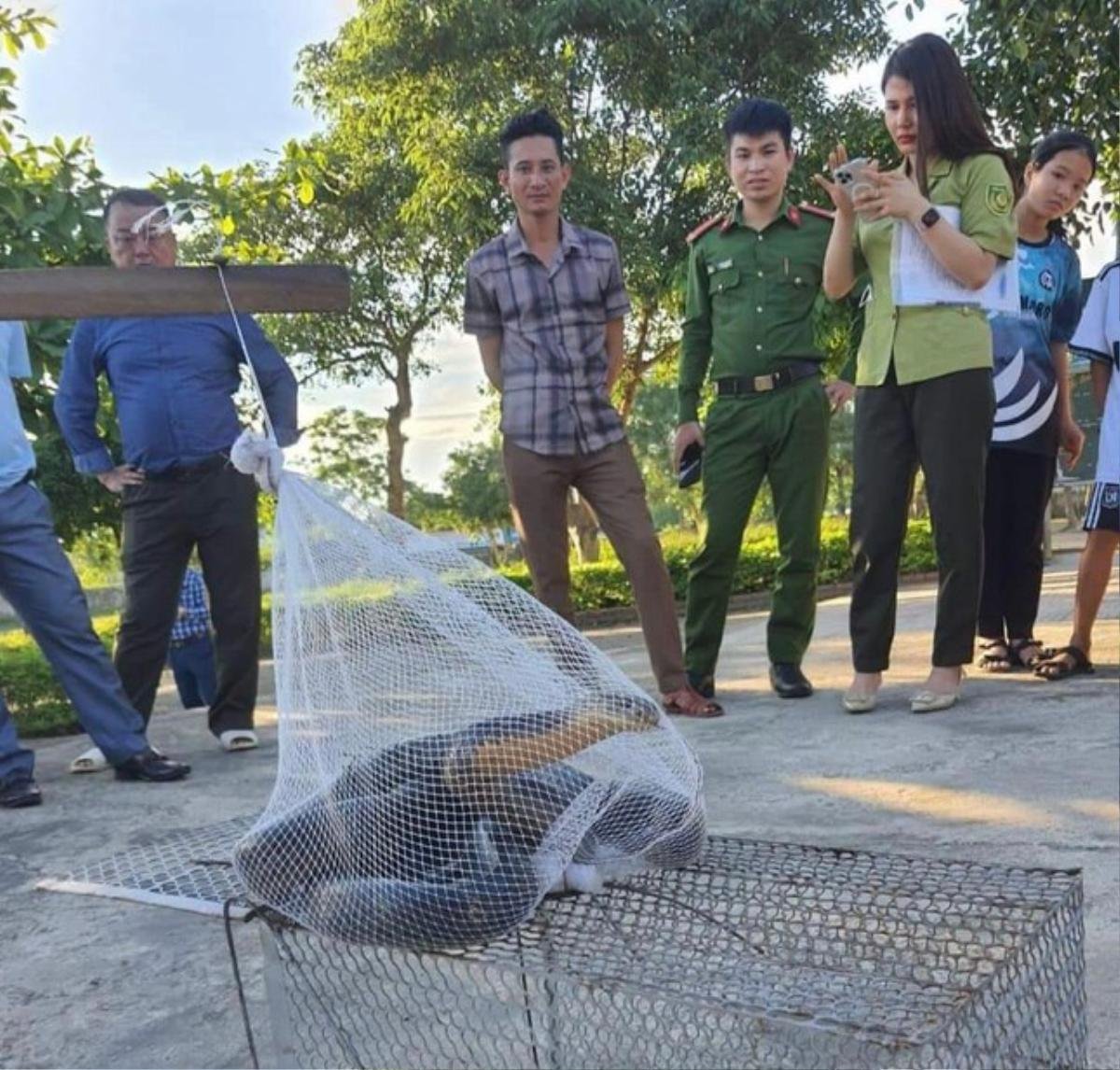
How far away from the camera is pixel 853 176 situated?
3.02 metres

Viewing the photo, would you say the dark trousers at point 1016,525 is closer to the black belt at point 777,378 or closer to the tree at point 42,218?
the black belt at point 777,378

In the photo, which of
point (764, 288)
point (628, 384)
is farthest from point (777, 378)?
point (628, 384)

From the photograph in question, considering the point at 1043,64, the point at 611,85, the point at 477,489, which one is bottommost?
the point at 477,489

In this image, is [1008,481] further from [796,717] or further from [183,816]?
[183,816]

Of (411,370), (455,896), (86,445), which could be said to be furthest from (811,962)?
(411,370)

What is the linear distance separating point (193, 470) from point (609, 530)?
1.12 m

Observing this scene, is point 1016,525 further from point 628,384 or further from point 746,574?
point 628,384

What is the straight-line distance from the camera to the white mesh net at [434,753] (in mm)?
1425

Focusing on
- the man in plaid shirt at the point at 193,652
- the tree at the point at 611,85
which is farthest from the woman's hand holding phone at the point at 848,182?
the tree at the point at 611,85

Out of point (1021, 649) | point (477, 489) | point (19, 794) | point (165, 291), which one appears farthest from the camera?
point (477, 489)

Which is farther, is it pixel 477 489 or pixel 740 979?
pixel 477 489

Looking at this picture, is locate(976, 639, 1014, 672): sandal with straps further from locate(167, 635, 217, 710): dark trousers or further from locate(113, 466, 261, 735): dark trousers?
locate(167, 635, 217, 710): dark trousers

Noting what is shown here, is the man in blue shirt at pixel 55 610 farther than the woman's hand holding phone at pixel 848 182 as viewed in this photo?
Yes

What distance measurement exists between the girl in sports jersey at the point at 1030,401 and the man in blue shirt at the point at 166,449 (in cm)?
199
